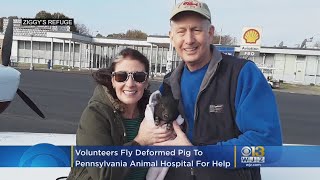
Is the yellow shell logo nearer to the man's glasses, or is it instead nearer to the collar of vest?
the collar of vest

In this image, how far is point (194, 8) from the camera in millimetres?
1404

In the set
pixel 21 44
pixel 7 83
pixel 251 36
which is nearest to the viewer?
pixel 7 83

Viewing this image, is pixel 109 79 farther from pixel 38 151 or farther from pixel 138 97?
pixel 38 151

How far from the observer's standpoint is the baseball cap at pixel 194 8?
140cm

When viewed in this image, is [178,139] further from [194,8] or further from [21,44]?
[21,44]

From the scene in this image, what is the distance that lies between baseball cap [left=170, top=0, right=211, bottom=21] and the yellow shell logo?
2.85m

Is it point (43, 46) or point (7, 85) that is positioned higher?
point (43, 46)

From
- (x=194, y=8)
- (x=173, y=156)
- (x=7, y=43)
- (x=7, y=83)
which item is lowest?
(x=173, y=156)

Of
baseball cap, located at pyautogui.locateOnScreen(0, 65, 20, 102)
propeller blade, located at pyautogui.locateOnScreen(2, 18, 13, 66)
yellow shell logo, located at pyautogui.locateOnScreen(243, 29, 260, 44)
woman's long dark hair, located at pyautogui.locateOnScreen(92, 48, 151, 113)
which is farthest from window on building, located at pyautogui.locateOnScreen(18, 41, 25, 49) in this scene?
woman's long dark hair, located at pyautogui.locateOnScreen(92, 48, 151, 113)

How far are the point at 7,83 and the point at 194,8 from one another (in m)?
0.92

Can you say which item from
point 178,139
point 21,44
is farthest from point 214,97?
point 21,44

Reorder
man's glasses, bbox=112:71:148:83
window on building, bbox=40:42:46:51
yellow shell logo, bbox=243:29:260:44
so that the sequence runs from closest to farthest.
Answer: man's glasses, bbox=112:71:148:83 < yellow shell logo, bbox=243:29:260:44 < window on building, bbox=40:42:46:51

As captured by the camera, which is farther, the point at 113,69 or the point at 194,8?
the point at 113,69

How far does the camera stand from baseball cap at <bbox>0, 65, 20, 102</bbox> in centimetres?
163
